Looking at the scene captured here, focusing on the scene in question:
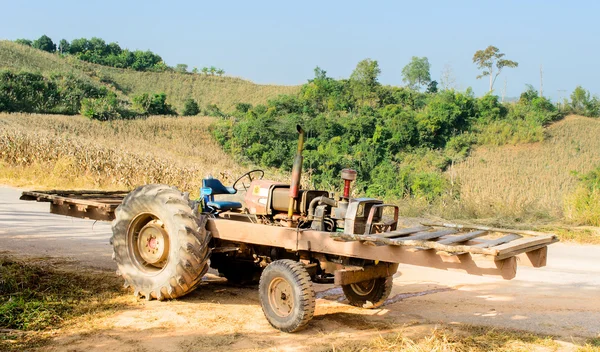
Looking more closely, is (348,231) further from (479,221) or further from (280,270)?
(479,221)

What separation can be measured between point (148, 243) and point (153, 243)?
7 centimetres

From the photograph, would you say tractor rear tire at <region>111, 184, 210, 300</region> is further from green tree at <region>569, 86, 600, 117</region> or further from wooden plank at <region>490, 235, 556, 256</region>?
green tree at <region>569, 86, 600, 117</region>

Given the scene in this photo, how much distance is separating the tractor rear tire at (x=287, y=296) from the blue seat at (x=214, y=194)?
4.39ft

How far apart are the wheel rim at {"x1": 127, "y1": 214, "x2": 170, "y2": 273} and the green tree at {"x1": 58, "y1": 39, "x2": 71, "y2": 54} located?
73353 millimetres

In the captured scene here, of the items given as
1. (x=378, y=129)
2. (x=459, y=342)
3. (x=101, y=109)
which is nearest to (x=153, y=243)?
(x=459, y=342)

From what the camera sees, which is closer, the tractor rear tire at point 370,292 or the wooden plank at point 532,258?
the wooden plank at point 532,258

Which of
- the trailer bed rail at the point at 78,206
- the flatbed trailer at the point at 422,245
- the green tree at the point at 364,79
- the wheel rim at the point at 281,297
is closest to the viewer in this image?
the flatbed trailer at the point at 422,245

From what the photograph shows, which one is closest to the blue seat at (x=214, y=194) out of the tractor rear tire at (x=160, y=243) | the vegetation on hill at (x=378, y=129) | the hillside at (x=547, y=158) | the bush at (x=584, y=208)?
the tractor rear tire at (x=160, y=243)

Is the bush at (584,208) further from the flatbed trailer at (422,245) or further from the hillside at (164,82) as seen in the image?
the hillside at (164,82)

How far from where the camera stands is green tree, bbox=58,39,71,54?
239 feet

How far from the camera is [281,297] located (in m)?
5.42

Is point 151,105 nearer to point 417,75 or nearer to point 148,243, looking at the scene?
point 417,75

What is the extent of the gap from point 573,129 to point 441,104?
10621 mm

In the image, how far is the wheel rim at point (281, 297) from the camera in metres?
5.36
